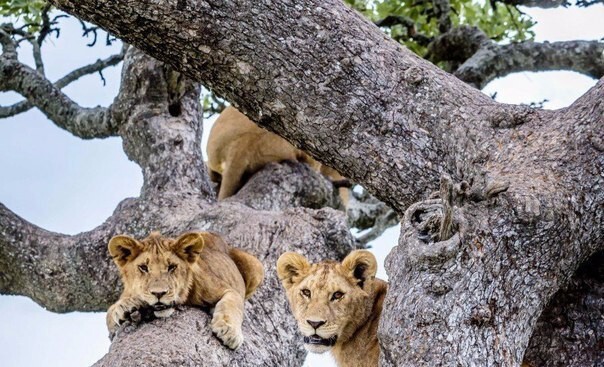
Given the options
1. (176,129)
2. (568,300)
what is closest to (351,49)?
(568,300)

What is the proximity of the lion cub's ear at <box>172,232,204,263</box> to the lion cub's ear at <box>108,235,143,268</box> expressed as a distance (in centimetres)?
19

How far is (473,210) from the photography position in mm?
3543

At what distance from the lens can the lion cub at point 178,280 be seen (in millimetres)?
4848

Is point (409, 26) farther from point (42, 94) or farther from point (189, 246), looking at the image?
point (189, 246)

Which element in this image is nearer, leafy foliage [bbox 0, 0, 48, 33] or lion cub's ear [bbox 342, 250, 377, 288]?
lion cub's ear [bbox 342, 250, 377, 288]

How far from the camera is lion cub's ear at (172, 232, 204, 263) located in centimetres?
508

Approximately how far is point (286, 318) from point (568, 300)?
1672 millimetres

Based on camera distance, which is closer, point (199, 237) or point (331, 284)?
point (331, 284)

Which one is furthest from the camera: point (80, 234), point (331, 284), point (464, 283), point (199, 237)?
point (80, 234)

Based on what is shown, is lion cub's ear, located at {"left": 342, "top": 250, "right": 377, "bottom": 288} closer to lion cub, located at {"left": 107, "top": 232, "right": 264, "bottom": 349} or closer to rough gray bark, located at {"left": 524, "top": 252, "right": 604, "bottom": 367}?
lion cub, located at {"left": 107, "top": 232, "right": 264, "bottom": 349}

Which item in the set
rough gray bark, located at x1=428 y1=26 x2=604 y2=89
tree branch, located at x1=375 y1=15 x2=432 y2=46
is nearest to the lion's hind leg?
rough gray bark, located at x1=428 y1=26 x2=604 y2=89

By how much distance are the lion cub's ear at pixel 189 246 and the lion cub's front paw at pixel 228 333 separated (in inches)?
20.1

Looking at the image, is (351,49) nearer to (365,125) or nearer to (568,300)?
(365,125)

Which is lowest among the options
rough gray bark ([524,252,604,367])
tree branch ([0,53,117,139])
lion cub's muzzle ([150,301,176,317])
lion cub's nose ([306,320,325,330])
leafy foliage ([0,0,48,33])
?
Result: rough gray bark ([524,252,604,367])
